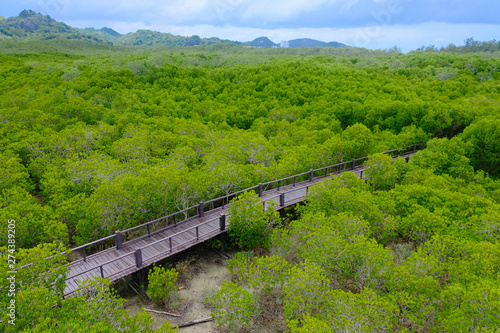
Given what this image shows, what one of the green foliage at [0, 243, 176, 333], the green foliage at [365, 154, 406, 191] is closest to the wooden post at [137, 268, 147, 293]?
the green foliage at [0, 243, 176, 333]

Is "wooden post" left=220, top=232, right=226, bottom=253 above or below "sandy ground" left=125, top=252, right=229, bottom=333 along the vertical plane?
above

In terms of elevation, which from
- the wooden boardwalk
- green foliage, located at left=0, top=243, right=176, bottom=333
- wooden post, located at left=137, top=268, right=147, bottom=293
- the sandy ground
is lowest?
the sandy ground

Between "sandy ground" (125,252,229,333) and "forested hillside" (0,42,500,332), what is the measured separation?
1289 mm

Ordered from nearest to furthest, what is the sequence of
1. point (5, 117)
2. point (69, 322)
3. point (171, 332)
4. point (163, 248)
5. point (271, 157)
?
1. point (69, 322)
2. point (171, 332)
3. point (163, 248)
4. point (271, 157)
5. point (5, 117)

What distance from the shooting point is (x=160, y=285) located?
40.4ft

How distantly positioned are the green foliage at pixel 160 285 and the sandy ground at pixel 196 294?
0.52 meters

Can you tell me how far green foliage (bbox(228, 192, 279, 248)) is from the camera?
Result: 14884 millimetres

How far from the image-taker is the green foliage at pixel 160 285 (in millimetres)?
12250

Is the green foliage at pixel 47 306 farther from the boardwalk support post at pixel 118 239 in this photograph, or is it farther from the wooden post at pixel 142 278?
the boardwalk support post at pixel 118 239

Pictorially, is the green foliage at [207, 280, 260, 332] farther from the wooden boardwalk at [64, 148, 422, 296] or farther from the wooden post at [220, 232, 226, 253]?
the wooden post at [220, 232, 226, 253]

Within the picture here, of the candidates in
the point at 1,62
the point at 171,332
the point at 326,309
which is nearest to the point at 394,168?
the point at 326,309

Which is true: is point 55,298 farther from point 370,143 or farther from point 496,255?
point 370,143

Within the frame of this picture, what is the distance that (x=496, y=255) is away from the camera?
11.0 metres

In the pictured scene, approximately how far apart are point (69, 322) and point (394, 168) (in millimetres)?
20014
